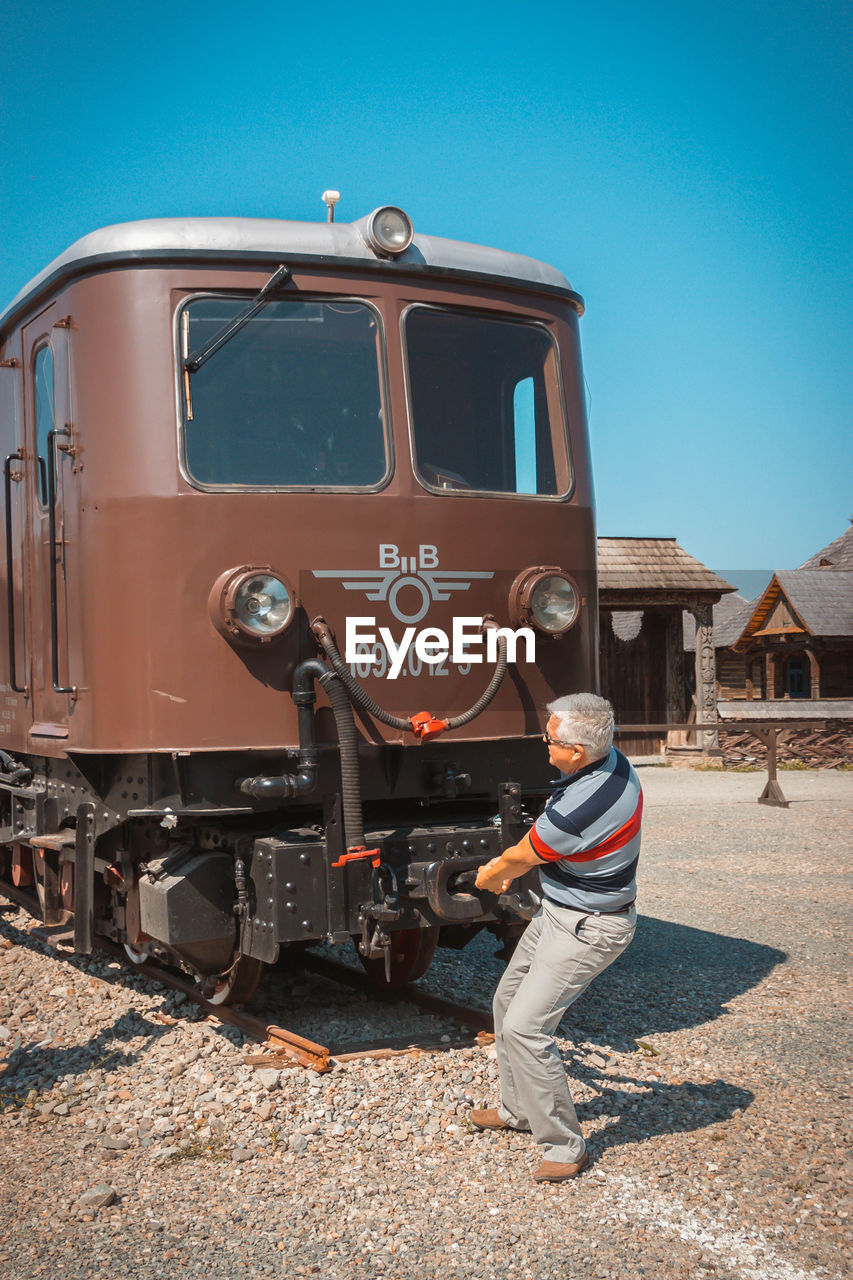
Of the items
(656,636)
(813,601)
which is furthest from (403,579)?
(813,601)

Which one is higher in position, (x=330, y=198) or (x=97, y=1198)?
(x=330, y=198)

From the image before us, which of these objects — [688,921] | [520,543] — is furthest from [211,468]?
[688,921]

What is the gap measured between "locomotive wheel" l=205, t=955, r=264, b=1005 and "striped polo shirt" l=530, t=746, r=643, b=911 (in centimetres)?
177

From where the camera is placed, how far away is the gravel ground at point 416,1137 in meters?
3.43

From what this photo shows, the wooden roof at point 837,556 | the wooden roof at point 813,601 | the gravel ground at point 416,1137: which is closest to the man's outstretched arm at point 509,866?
the gravel ground at point 416,1137

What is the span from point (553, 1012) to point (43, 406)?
3.68 meters

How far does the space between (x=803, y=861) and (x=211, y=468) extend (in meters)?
7.93

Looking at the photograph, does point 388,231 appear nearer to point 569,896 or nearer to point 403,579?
point 403,579

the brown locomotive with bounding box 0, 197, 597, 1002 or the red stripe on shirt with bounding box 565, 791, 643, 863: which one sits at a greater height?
the brown locomotive with bounding box 0, 197, 597, 1002

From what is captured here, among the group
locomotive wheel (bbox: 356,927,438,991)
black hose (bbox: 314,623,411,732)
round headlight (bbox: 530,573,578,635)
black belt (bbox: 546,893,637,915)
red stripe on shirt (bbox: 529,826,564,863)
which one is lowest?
locomotive wheel (bbox: 356,927,438,991)

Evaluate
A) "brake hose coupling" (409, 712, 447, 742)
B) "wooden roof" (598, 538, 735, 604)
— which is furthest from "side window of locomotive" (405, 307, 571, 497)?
"wooden roof" (598, 538, 735, 604)

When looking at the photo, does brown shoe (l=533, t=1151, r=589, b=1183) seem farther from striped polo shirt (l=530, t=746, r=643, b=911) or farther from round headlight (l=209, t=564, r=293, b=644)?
round headlight (l=209, t=564, r=293, b=644)

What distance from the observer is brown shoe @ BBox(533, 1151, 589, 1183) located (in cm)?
386

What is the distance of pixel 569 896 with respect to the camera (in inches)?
160
